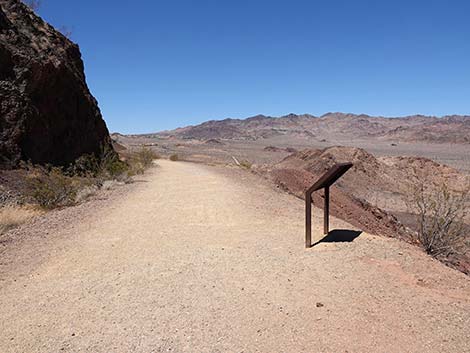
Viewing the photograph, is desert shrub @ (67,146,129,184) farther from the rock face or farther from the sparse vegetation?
the rock face

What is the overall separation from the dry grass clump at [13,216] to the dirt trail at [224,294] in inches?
34.7

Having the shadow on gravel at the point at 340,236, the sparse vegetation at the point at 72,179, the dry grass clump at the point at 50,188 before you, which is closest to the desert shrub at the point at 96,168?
the sparse vegetation at the point at 72,179

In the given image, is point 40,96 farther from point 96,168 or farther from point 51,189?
point 51,189

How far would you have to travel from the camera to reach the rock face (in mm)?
17188

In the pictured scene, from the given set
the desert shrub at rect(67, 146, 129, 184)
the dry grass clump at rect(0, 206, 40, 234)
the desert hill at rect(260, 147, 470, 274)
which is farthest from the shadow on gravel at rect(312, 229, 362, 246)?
the desert shrub at rect(67, 146, 129, 184)

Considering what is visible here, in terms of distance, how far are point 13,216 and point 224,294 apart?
7173 millimetres

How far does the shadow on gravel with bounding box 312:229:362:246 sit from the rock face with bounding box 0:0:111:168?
11.7 meters

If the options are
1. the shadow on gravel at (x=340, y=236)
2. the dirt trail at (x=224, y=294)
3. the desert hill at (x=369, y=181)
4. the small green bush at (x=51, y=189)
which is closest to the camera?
the dirt trail at (x=224, y=294)

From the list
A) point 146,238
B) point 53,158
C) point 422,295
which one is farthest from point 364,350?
point 53,158

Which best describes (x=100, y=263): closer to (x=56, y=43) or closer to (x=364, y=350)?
(x=364, y=350)

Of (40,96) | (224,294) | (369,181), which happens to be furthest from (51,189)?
(369,181)

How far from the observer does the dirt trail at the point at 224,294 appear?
502 centimetres

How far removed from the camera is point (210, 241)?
30.1ft

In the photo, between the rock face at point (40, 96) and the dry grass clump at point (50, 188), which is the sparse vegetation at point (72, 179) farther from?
the rock face at point (40, 96)
